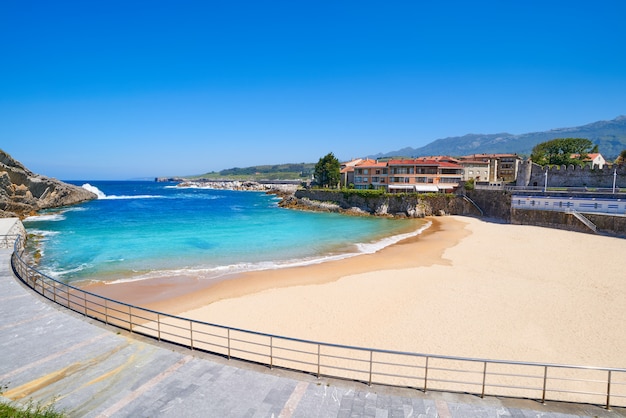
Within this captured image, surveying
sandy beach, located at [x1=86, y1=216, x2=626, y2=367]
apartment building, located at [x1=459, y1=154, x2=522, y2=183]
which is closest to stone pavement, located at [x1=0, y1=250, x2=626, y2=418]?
sandy beach, located at [x1=86, y1=216, x2=626, y2=367]

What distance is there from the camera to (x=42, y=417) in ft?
20.7

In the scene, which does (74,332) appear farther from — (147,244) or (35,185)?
(35,185)

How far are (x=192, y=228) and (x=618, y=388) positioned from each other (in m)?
42.1

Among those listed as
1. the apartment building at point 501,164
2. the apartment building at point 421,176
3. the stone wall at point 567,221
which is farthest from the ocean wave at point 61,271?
the apartment building at point 501,164

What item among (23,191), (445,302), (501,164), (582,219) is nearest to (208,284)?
(445,302)

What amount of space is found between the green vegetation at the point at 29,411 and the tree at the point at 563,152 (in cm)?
8140

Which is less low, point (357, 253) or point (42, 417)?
point (42, 417)

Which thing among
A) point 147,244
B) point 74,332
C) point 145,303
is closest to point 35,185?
point 147,244

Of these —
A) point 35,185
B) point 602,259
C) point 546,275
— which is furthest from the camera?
point 35,185

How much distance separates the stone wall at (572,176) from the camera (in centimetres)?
4578

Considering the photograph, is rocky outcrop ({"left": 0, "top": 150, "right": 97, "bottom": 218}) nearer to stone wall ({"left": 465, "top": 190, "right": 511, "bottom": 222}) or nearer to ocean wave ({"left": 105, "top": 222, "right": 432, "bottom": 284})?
ocean wave ({"left": 105, "top": 222, "right": 432, "bottom": 284})

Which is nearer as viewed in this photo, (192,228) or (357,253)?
(357,253)

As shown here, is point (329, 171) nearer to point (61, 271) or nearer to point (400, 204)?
point (400, 204)

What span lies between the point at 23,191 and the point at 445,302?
233 ft
